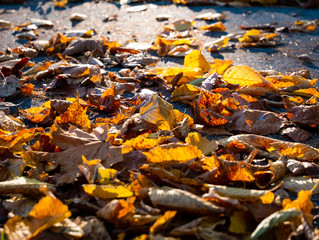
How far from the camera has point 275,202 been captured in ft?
3.83

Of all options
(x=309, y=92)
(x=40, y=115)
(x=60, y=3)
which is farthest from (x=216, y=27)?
(x=40, y=115)

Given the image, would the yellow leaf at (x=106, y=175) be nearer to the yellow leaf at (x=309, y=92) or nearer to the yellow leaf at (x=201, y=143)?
the yellow leaf at (x=201, y=143)

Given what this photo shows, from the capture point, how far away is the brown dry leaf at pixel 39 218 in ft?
3.25

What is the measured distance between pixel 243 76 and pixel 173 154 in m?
1.15

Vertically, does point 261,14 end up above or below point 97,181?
below

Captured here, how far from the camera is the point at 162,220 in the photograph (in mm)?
993

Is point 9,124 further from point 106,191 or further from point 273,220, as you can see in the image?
point 273,220

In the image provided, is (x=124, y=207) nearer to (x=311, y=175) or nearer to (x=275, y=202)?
(x=275, y=202)

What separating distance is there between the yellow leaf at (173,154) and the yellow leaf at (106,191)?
0.17 metres

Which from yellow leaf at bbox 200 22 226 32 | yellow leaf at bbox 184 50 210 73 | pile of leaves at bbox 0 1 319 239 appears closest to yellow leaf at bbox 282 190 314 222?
pile of leaves at bbox 0 1 319 239

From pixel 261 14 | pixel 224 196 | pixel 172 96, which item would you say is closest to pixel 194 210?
pixel 224 196

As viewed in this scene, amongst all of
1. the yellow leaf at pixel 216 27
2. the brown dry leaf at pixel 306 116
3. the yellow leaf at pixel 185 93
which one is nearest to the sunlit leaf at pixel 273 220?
the brown dry leaf at pixel 306 116

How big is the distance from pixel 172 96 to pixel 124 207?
1217 millimetres

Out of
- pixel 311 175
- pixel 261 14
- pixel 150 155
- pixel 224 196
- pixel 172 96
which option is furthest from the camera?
pixel 261 14
